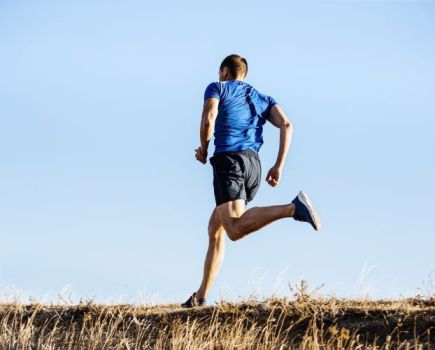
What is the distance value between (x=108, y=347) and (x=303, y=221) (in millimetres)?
2101

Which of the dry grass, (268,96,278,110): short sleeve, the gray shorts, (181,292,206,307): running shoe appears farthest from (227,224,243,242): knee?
(268,96,278,110): short sleeve

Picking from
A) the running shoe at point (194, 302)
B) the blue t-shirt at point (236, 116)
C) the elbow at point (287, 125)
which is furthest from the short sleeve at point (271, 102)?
the running shoe at point (194, 302)

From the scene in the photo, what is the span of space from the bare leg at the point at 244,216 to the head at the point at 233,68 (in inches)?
55.2

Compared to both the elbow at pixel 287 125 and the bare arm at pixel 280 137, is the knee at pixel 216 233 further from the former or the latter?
the elbow at pixel 287 125

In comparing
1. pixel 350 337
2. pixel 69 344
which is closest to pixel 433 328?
pixel 350 337

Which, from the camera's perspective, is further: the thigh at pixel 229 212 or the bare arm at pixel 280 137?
the bare arm at pixel 280 137

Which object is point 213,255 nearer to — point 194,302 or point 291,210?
point 194,302

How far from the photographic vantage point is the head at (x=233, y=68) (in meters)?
7.91

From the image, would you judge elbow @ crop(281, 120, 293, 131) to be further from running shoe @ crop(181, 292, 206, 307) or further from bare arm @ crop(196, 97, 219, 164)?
running shoe @ crop(181, 292, 206, 307)

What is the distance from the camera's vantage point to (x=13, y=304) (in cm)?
843

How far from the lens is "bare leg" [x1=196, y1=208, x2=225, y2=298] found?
7.64 meters

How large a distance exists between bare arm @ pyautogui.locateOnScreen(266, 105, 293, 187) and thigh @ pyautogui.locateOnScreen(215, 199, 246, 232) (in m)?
0.42

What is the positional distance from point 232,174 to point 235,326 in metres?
1.72

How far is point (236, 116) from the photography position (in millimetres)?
7574
